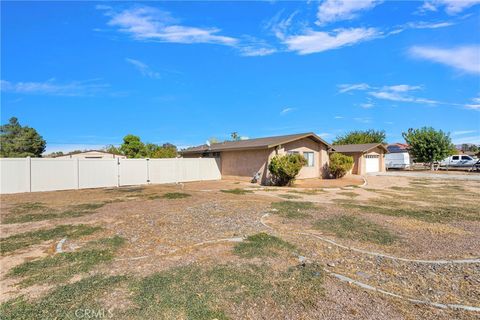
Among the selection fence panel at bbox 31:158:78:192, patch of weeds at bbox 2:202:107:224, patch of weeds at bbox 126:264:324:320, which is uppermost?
fence panel at bbox 31:158:78:192

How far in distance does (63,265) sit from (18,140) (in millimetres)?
49301

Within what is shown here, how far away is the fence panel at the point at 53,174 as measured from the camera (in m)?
14.9

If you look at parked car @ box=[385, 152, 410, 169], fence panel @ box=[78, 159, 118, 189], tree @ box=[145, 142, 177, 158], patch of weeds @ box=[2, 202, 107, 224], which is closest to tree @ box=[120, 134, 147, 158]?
tree @ box=[145, 142, 177, 158]

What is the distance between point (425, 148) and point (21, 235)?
39.1 m

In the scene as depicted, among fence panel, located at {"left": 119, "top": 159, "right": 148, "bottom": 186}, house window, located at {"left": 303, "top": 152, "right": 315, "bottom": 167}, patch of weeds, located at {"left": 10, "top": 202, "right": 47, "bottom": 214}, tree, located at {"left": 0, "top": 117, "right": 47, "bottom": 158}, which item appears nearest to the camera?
patch of weeds, located at {"left": 10, "top": 202, "right": 47, "bottom": 214}

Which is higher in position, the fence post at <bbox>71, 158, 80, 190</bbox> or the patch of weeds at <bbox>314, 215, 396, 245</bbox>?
the fence post at <bbox>71, 158, 80, 190</bbox>

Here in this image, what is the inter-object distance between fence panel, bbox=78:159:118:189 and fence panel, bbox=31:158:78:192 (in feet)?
1.08

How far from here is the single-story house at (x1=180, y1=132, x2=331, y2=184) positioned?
1848 cm

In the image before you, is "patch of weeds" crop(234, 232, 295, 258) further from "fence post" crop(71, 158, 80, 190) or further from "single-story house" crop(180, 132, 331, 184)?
"fence post" crop(71, 158, 80, 190)

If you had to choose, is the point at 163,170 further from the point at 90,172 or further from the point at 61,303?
the point at 61,303

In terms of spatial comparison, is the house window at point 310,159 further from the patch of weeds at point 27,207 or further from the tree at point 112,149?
the tree at point 112,149

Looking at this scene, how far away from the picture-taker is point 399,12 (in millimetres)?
12773

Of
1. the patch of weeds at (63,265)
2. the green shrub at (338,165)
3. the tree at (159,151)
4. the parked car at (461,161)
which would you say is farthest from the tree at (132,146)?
the parked car at (461,161)

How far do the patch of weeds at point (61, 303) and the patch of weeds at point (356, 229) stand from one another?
4.80 metres
